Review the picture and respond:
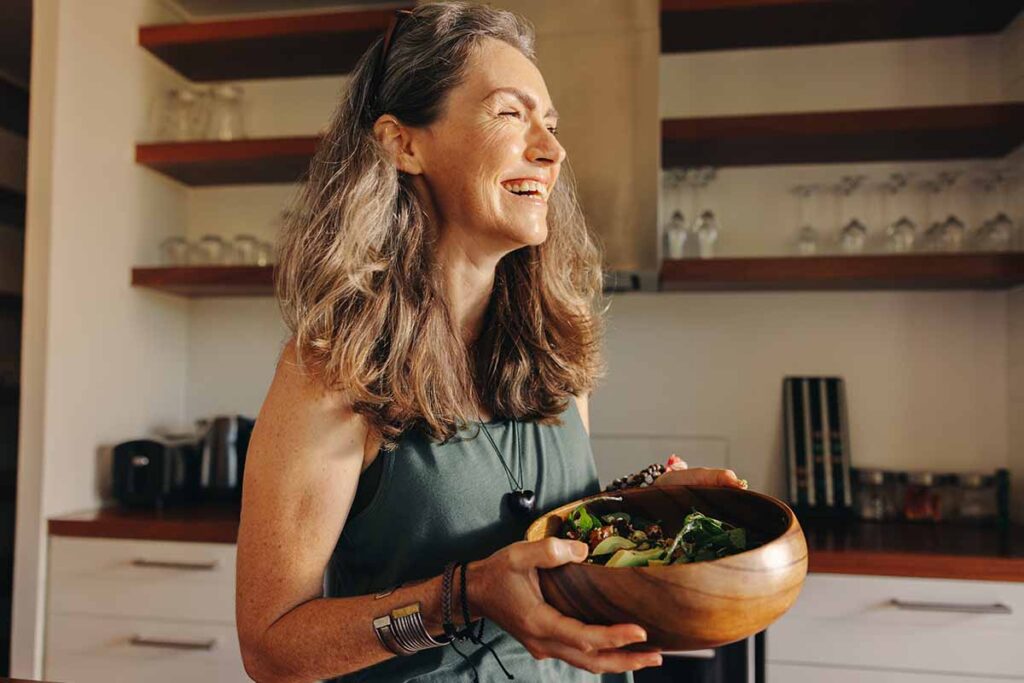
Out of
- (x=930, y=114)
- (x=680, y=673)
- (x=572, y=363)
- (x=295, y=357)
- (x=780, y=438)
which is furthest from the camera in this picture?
(x=780, y=438)

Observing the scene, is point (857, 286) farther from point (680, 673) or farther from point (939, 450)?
point (680, 673)

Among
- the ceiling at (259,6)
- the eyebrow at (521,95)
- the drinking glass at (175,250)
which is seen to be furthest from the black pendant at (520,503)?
the ceiling at (259,6)

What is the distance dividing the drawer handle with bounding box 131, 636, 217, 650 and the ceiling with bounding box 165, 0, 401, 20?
1.94 meters

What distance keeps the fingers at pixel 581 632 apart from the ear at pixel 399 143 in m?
0.57

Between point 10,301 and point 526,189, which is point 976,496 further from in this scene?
point 10,301

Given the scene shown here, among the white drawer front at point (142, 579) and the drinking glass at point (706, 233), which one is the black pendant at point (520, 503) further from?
the drinking glass at point (706, 233)

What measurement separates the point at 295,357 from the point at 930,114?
73.1 inches

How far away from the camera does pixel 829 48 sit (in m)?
2.43

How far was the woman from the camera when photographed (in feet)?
2.81

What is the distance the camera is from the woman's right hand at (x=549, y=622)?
2.23 ft

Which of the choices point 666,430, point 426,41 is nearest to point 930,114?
point 666,430

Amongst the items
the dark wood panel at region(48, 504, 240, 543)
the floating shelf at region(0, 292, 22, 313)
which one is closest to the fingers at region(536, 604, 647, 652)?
the dark wood panel at region(48, 504, 240, 543)

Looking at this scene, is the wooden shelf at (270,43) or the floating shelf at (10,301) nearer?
the wooden shelf at (270,43)

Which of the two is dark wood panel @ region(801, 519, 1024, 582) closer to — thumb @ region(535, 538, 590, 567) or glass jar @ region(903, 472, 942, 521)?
glass jar @ region(903, 472, 942, 521)
